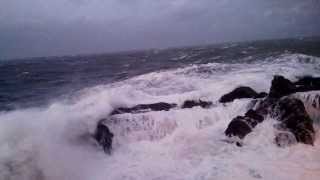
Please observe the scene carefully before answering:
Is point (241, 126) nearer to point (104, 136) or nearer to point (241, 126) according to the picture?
point (241, 126)

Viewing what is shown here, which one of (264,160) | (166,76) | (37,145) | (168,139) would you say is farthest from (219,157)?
(166,76)

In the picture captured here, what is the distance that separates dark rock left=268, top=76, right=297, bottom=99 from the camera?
9914 millimetres

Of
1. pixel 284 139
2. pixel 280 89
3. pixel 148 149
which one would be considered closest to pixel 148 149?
pixel 148 149

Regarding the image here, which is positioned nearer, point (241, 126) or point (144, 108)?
point (241, 126)

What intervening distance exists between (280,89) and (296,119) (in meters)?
2.00

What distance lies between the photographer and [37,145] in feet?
23.8

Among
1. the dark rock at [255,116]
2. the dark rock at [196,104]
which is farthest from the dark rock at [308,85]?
the dark rock at [196,104]

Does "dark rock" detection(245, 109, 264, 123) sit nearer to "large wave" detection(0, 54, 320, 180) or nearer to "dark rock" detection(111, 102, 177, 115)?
"large wave" detection(0, 54, 320, 180)

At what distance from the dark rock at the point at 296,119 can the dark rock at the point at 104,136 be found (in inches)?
174

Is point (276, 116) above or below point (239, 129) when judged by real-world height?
above

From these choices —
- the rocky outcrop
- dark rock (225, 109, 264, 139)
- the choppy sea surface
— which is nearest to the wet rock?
the choppy sea surface

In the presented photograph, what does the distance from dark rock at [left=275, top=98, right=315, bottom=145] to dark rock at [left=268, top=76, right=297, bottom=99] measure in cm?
83

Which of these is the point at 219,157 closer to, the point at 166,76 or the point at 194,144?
the point at 194,144

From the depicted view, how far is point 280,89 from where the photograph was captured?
10.1m
